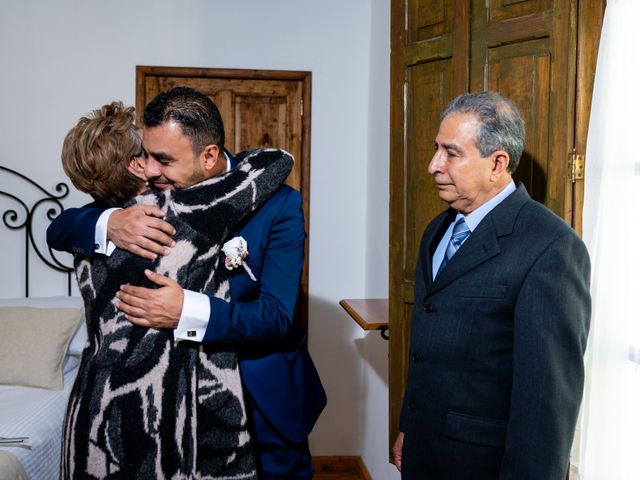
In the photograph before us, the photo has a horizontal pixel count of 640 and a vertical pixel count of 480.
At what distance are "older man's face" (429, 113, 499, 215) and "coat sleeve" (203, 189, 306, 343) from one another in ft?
1.19

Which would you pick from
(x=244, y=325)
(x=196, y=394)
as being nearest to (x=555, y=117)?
(x=244, y=325)

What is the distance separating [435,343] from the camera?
1.54 metres

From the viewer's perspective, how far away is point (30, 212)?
3432 millimetres

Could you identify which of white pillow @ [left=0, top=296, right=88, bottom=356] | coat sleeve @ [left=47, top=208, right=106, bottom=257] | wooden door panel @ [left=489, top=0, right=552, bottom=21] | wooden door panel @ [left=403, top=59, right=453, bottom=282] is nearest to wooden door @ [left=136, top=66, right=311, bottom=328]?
white pillow @ [left=0, top=296, right=88, bottom=356]

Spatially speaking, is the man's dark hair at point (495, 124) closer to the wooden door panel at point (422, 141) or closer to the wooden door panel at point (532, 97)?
the wooden door panel at point (532, 97)

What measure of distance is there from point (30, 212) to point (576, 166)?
2.77 meters

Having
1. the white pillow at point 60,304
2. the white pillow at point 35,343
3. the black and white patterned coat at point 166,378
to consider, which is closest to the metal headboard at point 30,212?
the white pillow at point 60,304

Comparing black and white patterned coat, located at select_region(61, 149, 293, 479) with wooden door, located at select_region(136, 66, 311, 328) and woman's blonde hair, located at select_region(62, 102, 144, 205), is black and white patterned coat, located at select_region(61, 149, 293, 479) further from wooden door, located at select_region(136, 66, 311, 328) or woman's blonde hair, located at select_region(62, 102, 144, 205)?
wooden door, located at select_region(136, 66, 311, 328)

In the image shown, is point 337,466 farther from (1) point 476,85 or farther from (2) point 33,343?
(1) point 476,85

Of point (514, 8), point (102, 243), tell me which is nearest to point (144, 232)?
point (102, 243)

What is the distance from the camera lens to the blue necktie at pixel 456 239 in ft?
5.38

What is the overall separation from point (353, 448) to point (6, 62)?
284cm

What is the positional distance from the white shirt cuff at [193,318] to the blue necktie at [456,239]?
596 mm

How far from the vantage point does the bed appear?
238 centimetres
